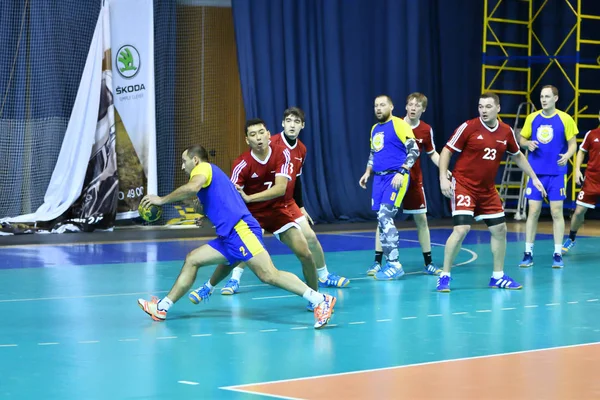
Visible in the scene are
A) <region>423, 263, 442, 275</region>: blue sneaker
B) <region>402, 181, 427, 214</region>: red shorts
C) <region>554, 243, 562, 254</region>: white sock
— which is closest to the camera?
<region>423, 263, 442, 275</region>: blue sneaker

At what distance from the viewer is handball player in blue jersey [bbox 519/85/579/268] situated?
11.0m

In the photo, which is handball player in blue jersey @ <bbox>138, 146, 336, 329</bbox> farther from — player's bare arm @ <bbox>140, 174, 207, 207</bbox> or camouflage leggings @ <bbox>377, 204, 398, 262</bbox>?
camouflage leggings @ <bbox>377, 204, 398, 262</bbox>

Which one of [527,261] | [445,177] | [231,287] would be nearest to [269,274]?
[231,287]

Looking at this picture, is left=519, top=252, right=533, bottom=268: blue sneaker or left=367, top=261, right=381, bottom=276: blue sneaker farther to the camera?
left=519, top=252, right=533, bottom=268: blue sneaker

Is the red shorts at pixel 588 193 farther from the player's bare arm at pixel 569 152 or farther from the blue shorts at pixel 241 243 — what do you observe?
the blue shorts at pixel 241 243

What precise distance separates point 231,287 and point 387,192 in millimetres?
2030

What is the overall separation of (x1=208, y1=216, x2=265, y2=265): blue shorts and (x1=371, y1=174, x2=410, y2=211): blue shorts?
2.94 metres

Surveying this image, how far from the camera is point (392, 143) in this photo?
32.5 ft

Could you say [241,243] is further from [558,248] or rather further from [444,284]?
[558,248]

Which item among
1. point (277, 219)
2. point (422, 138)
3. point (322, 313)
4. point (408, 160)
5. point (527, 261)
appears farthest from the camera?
point (527, 261)

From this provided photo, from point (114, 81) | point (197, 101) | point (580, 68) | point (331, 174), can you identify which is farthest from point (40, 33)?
point (580, 68)

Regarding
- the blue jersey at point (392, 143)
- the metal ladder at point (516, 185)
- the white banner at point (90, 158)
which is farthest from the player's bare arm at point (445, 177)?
the metal ladder at point (516, 185)

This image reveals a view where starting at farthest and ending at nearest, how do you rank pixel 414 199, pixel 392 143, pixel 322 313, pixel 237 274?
pixel 414 199
pixel 392 143
pixel 237 274
pixel 322 313

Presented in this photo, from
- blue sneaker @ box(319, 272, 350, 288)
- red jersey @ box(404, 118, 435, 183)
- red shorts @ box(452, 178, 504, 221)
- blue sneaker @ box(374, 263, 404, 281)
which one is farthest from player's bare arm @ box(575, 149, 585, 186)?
blue sneaker @ box(319, 272, 350, 288)
